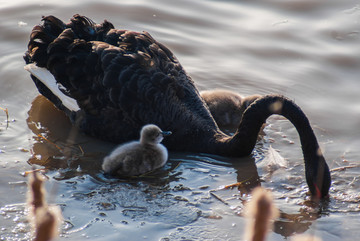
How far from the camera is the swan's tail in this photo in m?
4.05

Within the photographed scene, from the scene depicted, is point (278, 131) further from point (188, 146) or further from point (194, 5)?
point (194, 5)

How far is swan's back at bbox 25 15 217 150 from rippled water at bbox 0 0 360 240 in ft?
0.88

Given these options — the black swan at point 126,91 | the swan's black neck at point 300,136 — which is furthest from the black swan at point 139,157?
the swan's black neck at point 300,136

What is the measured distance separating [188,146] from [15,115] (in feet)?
6.51

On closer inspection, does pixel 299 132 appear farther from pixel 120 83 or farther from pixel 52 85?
pixel 52 85

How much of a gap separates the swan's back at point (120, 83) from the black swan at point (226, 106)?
0.46 meters

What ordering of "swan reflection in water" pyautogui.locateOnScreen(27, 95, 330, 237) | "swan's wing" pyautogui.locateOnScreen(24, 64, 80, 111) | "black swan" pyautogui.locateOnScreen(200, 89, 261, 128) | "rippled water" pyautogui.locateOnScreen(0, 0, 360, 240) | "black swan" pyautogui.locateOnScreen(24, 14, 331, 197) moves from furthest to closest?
"black swan" pyautogui.locateOnScreen(200, 89, 261, 128), "swan's wing" pyautogui.locateOnScreen(24, 64, 80, 111), "black swan" pyautogui.locateOnScreen(24, 14, 331, 197), "swan reflection in water" pyautogui.locateOnScreen(27, 95, 330, 237), "rippled water" pyautogui.locateOnScreen(0, 0, 360, 240)

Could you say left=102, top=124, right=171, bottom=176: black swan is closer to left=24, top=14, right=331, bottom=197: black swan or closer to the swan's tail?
left=24, top=14, right=331, bottom=197: black swan

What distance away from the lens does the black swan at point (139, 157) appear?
4.36 metres

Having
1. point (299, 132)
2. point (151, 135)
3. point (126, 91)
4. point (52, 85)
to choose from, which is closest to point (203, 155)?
point (151, 135)

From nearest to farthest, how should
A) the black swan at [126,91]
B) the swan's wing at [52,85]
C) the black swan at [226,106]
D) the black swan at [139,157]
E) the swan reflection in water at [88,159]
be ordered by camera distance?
the swan reflection in water at [88,159]
the black swan at [139,157]
the black swan at [126,91]
the swan's wing at [52,85]
the black swan at [226,106]

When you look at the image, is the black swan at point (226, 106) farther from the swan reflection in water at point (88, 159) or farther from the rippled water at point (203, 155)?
the swan reflection in water at point (88, 159)

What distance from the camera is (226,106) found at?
225 inches

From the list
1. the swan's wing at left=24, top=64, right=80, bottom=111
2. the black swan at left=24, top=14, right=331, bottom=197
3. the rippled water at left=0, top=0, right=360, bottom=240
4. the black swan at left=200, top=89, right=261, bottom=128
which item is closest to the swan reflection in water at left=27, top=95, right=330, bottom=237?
the rippled water at left=0, top=0, right=360, bottom=240
